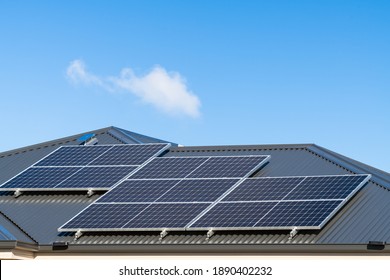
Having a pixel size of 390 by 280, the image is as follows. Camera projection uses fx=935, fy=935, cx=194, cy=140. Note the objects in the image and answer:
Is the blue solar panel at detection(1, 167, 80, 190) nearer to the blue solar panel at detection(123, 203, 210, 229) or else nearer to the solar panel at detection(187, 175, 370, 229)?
the blue solar panel at detection(123, 203, 210, 229)

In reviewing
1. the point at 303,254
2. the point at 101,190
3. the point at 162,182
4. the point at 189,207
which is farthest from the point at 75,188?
the point at 303,254

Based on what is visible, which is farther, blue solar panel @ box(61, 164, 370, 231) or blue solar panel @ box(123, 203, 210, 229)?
blue solar panel @ box(123, 203, 210, 229)

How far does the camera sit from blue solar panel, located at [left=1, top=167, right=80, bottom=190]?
34688 mm

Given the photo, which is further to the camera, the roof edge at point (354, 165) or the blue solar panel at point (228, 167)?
the blue solar panel at point (228, 167)

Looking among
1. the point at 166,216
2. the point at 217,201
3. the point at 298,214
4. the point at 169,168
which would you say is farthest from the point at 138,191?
the point at 298,214

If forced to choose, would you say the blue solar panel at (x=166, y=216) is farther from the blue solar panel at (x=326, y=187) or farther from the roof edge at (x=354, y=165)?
the roof edge at (x=354, y=165)

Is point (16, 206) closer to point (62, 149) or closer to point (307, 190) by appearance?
point (62, 149)

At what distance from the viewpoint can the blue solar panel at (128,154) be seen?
→ 1415 inches

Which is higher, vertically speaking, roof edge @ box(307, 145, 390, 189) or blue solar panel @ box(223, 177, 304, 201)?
roof edge @ box(307, 145, 390, 189)

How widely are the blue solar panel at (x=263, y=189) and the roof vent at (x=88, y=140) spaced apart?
419 inches

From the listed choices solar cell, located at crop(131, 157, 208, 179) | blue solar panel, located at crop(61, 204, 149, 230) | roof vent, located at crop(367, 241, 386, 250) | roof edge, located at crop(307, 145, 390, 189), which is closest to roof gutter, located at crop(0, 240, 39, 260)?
blue solar panel, located at crop(61, 204, 149, 230)

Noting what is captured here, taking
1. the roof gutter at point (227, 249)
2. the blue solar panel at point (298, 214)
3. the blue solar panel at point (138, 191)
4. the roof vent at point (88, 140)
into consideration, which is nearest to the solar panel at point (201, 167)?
the blue solar panel at point (138, 191)

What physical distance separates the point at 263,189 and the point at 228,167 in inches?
117

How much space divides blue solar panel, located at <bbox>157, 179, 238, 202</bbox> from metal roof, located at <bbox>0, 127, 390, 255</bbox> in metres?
2.08
